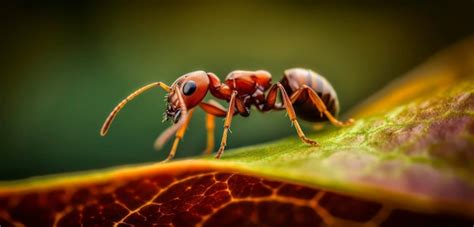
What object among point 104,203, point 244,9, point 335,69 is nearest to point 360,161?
point 104,203

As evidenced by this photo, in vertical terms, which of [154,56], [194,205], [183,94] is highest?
[154,56]

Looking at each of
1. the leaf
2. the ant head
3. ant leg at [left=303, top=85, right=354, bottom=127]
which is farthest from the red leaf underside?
ant leg at [left=303, top=85, right=354, bottom=127]

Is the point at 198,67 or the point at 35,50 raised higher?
the point at 35,50

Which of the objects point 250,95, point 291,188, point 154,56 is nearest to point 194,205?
point 291,188

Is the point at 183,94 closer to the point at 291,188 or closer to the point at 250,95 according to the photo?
the point at 250,95

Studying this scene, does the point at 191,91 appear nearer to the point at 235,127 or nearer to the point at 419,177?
the point at 235,127

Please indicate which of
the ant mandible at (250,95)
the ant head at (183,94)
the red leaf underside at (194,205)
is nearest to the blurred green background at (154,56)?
the ant mandible at (250,95)

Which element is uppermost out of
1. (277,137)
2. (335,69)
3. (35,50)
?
(35,50)

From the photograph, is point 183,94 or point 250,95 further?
point 250,95
